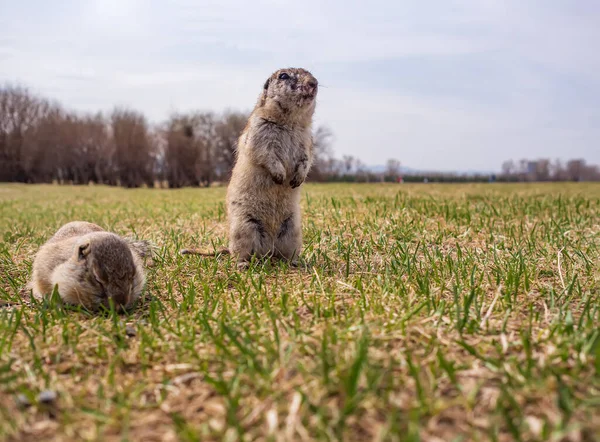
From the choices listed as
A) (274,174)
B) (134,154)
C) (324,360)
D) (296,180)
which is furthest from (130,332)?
(134,154)

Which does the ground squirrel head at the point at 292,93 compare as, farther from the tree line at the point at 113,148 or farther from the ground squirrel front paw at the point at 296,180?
the tree line at the point at 113,148

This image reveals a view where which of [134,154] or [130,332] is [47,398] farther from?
[134,154]

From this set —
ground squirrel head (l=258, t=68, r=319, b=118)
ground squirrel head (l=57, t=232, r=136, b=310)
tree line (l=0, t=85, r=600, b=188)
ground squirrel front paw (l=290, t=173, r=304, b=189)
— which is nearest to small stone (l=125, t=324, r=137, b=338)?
ground squirrel head (l=57, t=232, r=136, b=310)

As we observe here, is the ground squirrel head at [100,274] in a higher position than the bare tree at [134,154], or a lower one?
lower

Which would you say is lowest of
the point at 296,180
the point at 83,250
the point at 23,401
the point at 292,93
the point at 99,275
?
A: the point at 23,401

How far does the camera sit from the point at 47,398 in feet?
7.24

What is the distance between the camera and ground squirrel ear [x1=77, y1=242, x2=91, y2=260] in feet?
11.8

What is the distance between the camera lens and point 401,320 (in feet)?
9.09

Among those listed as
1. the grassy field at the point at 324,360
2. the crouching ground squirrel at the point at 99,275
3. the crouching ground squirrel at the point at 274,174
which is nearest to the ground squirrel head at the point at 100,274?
the crouching ground squirrel at the point at 99,275

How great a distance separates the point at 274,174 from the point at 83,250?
5.96ft

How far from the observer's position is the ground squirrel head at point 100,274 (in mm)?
3475

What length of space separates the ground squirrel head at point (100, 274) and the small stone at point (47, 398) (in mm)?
1230

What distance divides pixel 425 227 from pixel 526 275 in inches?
104

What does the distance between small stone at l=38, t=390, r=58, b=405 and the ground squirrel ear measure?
59.2 inches
